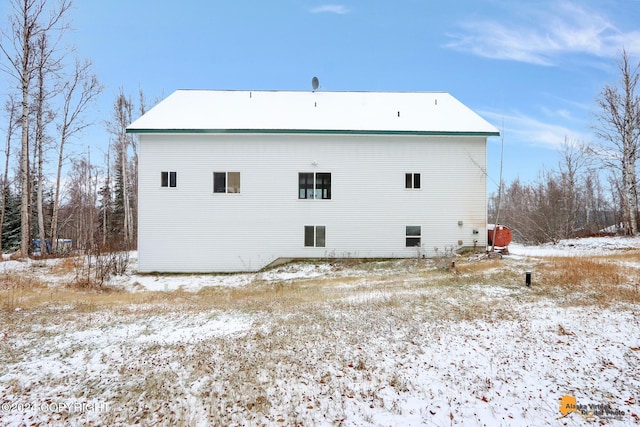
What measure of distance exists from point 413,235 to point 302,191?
19.4ft

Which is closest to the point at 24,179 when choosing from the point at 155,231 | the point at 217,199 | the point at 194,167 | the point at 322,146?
the point at 155,231

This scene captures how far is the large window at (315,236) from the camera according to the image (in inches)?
641

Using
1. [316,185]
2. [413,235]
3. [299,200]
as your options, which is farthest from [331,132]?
[413,235]

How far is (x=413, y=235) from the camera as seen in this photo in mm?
16328

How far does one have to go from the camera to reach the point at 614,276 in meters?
9.93

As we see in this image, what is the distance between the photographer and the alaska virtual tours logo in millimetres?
3938

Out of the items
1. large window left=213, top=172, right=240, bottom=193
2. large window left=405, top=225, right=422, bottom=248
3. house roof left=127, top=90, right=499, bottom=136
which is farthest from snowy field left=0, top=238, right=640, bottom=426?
house roof left=127, top=90, right=499, bottom=136

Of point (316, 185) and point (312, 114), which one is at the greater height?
point (312, 114)

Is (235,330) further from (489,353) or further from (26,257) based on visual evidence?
(26,257)

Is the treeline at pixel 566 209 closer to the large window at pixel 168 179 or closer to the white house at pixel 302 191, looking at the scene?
the white house at pixel 302 191

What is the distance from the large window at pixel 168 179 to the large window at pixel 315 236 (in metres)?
6.78

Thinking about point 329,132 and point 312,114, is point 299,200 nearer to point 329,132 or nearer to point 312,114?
Answer: point 329,132

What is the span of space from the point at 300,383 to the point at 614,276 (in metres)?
10.6

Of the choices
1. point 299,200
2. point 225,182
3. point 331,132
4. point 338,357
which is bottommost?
point 338,357
